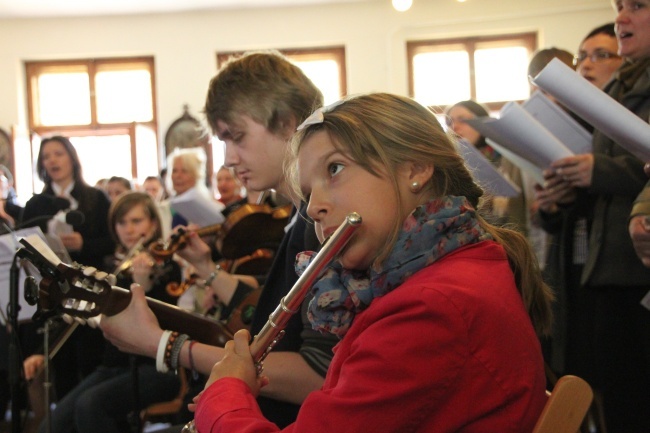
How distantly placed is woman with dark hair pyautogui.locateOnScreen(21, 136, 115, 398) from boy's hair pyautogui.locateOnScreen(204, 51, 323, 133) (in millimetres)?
1828

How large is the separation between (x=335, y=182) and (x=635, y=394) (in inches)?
55.4

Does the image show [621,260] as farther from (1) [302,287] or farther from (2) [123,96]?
(2) [123,96]

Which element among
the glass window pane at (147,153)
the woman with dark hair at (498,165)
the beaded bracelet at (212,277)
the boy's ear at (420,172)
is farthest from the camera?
the glass window pane at (147,153)

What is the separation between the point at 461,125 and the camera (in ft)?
11.2

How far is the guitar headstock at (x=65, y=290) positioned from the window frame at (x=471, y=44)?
8126 mm

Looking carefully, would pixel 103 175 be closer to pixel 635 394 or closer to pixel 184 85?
pixel 184 85

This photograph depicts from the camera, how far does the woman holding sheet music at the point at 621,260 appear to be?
202cm

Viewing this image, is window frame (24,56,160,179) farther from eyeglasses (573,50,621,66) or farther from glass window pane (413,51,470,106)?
eyeglasses (573,50,621,66)

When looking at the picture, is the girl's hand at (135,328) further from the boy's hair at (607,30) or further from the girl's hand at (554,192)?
the boy's hair at (607,30)

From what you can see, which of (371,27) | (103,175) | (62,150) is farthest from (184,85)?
(62,150)

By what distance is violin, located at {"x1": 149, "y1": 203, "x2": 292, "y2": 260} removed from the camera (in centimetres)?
277

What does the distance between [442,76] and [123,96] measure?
4.06m

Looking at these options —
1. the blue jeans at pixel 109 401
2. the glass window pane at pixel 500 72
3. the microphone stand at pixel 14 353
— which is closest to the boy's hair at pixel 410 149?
the microphone stand at pixel 14 353

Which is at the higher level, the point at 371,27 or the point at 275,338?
the point at 371,27
